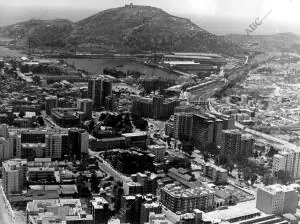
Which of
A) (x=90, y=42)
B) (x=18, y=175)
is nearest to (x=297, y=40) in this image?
(x=90, y=42)

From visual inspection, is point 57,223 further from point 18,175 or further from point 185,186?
point 185,186

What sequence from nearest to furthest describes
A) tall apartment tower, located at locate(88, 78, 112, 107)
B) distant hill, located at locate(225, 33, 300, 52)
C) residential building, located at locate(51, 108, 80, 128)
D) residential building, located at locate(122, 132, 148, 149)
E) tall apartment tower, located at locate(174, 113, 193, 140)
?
residential building, located at locate(122, 132, 148, 149), tall apartment tower, located at locate(174, 113, 193, 140), residential building, located at locate(51, 108, 80, 128), tall apartment tower, located at locate(88, 78, 112, 107), distant hill, located at locate(225, 33, 300, 52)

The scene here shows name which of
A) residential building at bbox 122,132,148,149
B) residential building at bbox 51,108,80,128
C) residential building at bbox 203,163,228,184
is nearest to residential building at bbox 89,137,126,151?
residential building at bbox 122,132,148,149

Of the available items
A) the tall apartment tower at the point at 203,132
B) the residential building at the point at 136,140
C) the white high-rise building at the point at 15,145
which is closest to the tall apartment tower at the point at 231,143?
the tall apartment tower at the point at 203,132

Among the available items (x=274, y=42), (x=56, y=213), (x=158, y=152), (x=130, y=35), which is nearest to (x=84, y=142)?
(x=158, y=152)

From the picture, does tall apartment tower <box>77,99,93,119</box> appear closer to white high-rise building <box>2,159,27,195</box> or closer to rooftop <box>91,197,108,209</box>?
white high-rise building <box>2,159,27,195</box>

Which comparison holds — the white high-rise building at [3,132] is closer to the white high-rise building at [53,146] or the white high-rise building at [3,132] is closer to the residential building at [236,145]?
the white high-rise building at [53,146]

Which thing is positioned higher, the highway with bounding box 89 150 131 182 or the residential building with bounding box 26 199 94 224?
the residential building with bounding box 26 199 94 224

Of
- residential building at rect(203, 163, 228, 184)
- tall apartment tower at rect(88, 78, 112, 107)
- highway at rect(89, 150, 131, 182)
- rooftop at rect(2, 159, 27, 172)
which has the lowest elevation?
highway at rect(89, 150, 131, 182)
